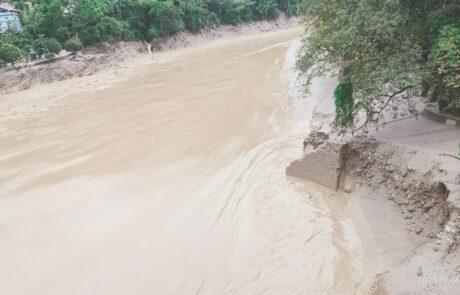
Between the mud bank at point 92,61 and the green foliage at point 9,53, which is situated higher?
the green foliage at point 9,53

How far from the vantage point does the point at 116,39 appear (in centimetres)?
3030

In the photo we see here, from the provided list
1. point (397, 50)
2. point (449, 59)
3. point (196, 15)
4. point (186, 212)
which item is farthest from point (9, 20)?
point (449, 59)

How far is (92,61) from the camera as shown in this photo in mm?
26125

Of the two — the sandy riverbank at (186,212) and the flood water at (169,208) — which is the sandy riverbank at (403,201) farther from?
the flood water at (169,208)

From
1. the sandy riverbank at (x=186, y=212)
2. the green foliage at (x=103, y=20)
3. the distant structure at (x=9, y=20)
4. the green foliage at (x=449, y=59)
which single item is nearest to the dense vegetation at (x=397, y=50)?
the green foliage at (x=449, y=59)

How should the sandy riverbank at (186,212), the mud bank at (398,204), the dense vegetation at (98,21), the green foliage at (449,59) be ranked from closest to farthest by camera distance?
the mud bank at (398,204) → the sandy riverbank at (186,212) → the green foliage at (449,59) → the dense vegetation at (98,21)

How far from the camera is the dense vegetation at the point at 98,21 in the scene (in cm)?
2417

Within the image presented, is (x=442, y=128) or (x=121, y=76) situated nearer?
(x=442, y=128)

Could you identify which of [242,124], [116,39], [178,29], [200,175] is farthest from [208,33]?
[200,175]

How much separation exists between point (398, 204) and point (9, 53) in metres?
23.7

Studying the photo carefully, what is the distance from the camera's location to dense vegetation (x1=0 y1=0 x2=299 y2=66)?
24167mm

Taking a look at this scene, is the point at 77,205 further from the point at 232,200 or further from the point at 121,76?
the point at 121,76

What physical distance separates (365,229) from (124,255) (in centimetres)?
441

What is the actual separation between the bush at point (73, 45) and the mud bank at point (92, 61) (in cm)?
43
